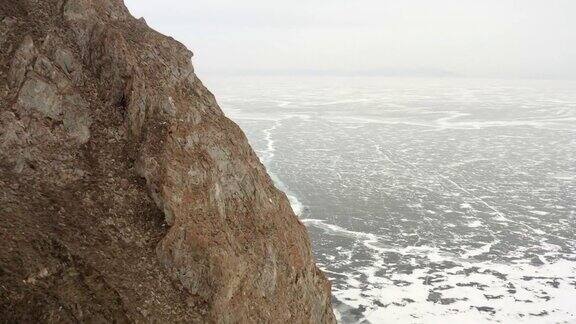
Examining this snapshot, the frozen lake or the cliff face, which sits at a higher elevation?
the cliff face

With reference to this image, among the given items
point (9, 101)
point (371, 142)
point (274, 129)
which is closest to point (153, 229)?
point (9, 101)

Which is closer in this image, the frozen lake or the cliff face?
the cliff face

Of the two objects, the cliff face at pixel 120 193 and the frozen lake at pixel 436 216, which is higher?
the cliff face at pixel 120 193

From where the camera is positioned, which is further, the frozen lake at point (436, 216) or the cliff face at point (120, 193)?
the frozen lake at point (436, 216)

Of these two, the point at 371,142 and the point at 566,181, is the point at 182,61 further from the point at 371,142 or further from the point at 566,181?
the point at 371,142
